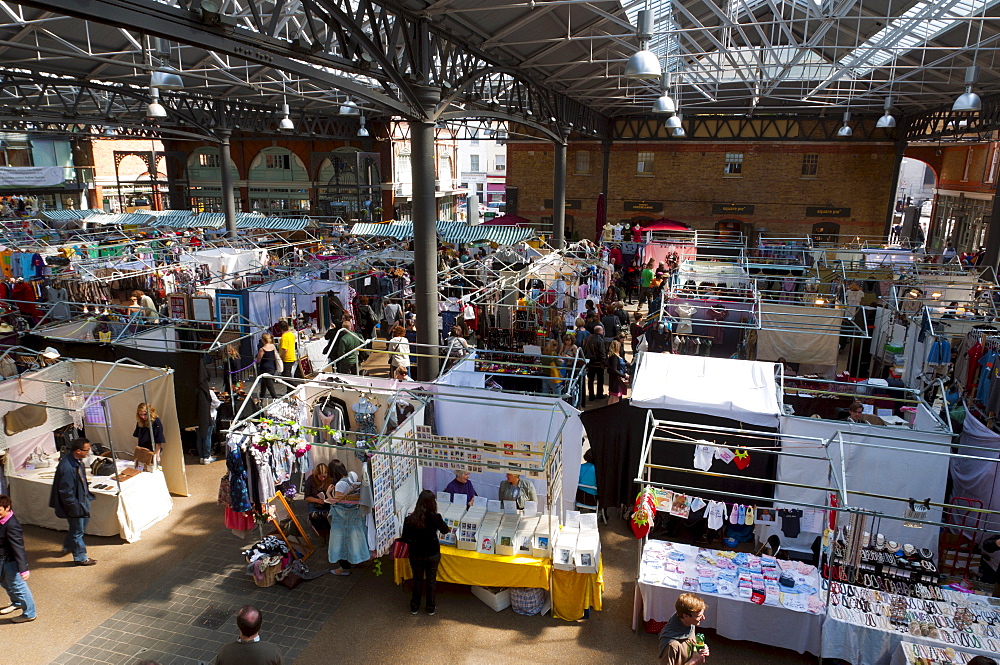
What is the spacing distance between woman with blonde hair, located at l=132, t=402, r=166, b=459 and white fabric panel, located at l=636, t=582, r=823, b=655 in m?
6.38

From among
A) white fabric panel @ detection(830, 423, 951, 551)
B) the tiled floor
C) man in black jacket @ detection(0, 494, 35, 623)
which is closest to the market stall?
the tiled floor

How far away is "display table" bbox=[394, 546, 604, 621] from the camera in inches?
255

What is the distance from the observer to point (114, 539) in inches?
312

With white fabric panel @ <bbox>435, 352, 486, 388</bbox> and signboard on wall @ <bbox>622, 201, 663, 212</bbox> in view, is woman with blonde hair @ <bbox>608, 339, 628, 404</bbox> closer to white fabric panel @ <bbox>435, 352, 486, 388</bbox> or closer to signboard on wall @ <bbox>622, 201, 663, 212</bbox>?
white fabric panel @ <bbox>435, 352, 486, 388</bbox>

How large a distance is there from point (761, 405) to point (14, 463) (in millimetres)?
9262

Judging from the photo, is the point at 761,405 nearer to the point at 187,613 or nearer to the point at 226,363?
the point at 187,613

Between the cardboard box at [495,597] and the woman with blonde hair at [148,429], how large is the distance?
15.8 ft

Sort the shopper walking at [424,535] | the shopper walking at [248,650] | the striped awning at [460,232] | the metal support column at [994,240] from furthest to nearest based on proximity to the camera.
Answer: the striped awning at [460,232]
the metal support column at [994,240]
the shopper walking at [424,535]
the shopper walking at [248,650]

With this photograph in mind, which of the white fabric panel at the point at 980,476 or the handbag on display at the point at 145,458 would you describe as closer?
the white fabric panel at the point at 980,476

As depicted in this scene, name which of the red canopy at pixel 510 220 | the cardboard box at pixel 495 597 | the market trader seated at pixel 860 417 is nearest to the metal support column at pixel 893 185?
the red canopy at pixel 510 220

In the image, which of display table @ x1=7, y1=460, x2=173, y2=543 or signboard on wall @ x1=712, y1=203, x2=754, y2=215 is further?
signboard on wall @ x1=712, y1=203, x2=754, y2=215

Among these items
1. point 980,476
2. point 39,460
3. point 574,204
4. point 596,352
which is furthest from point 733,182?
point 39,460

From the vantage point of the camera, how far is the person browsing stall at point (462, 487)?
293 inches

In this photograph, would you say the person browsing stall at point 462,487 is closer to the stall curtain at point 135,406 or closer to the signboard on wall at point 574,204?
the stall curtain at point 135,406
